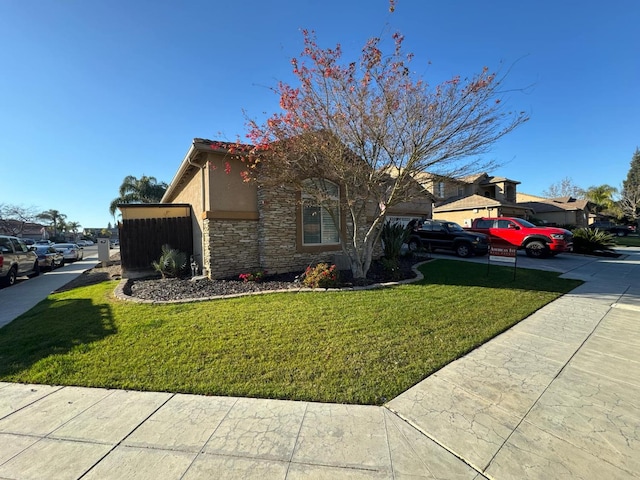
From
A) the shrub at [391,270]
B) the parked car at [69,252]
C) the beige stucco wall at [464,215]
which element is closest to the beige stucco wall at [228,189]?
the shrub at [391,270]

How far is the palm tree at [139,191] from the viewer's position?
103 feet

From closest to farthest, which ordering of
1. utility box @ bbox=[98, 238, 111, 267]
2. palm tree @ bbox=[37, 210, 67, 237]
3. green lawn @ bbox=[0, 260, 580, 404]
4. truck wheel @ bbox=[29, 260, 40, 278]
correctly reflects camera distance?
green lawn @ bbox=[0, 260, 580, 404]
truck wheel @ bbox=[29, 260, 40, 278]
utility box @ bbox=[98, 238, 111, 267]
palm tree @ bbox=[37, 210, 67, 237]

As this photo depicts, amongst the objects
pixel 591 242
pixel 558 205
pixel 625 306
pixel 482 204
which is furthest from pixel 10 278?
pixel 558 205

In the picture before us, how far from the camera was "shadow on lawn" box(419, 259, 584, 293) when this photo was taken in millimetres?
8039

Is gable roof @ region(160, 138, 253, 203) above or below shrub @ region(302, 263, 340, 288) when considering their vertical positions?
above

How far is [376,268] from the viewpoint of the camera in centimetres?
1041

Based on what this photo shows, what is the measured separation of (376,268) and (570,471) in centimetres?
825

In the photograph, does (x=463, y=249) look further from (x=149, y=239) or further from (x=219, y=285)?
(x=149, y=239)

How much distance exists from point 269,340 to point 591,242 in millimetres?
19227

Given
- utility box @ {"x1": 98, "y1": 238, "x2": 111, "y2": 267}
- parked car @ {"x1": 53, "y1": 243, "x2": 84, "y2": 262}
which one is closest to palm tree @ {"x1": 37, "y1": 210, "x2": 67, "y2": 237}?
parked car @ {"x1": 53, "y1": 243, "x2": 84, "y2": 262}

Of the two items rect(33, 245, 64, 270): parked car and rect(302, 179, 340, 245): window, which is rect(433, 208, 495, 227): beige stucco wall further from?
rect(33, 245, 64, 270): parked car

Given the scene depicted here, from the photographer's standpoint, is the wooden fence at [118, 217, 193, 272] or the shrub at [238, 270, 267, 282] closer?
the shrub at [238, 270, 267, 282]

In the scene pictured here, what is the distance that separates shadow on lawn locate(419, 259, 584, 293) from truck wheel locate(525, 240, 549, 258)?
4.68 metres

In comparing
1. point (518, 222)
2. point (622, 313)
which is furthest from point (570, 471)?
point (518, 222)
